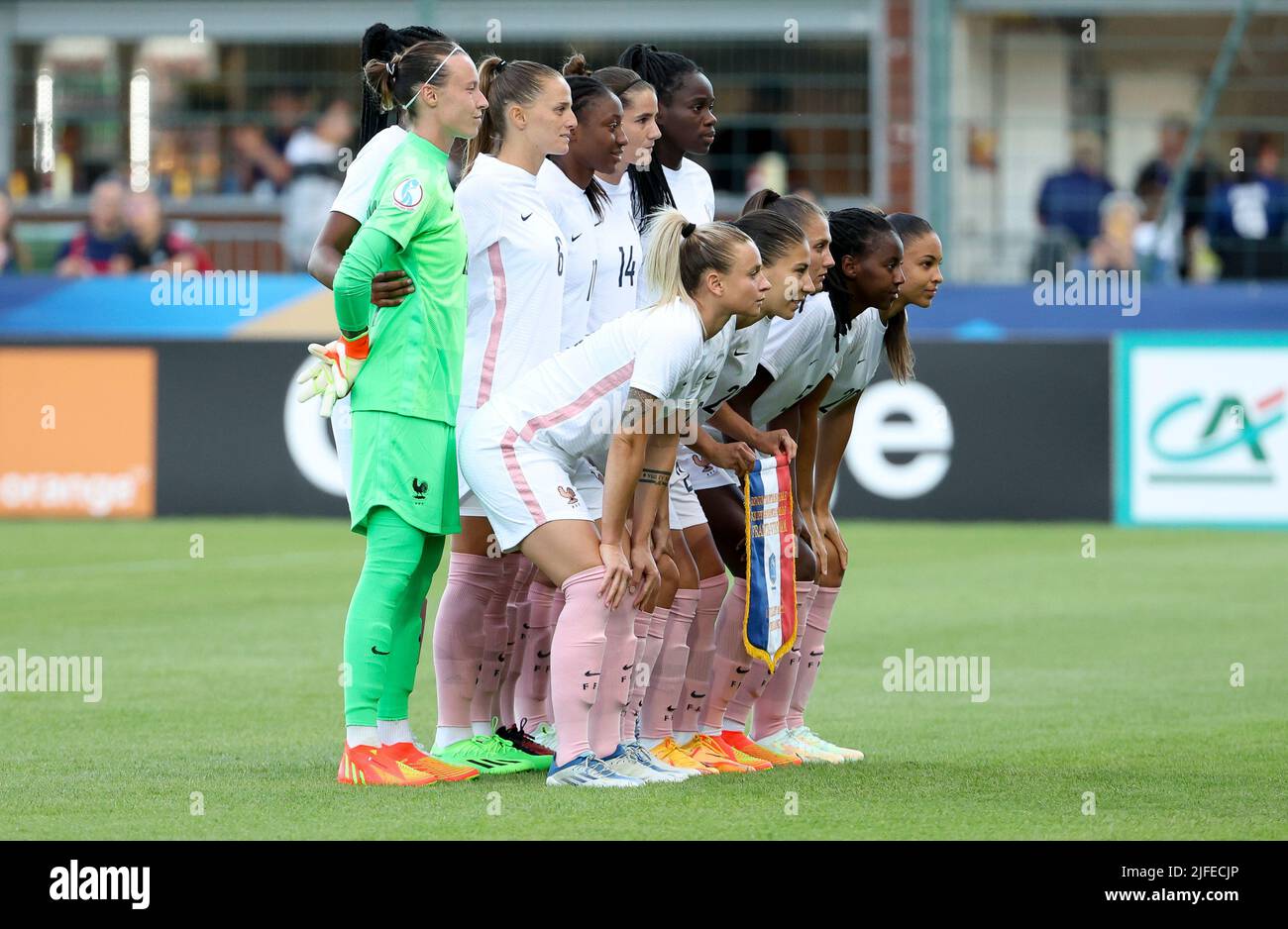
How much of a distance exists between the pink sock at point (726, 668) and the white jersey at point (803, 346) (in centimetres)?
72

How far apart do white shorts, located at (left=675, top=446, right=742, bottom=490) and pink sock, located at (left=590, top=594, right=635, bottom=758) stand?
0.80 m

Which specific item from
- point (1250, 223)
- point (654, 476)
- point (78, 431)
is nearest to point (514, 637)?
point (654, 476)

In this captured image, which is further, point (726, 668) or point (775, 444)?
point (726, 668)

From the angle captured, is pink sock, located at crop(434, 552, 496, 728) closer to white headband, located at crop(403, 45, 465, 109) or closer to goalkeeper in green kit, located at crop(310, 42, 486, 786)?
goalkeeper in green kit, located at crop(310, 42, 486, 786)

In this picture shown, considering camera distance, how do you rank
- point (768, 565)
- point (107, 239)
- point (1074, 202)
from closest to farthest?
1. point (768, 565)
2. point (107, 239)
3. point (1074, 202)

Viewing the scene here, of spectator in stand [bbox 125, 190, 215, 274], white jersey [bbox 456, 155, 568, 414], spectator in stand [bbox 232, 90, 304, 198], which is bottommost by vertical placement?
white jersey [bbox 456, 155, 568, 414]

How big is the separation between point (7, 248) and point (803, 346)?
13.3 metres

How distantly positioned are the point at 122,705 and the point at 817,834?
3.71 m

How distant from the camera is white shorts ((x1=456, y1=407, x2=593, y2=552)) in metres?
6.38

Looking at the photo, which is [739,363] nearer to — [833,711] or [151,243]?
[833,711]

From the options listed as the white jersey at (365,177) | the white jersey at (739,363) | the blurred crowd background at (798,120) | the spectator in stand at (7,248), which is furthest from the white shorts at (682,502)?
the spectator in stand at (7,248)

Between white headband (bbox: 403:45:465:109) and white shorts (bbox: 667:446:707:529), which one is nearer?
white headband (bbox: 403:45:465:109)

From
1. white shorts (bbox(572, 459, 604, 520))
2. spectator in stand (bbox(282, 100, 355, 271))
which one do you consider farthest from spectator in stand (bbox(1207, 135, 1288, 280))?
white shorts (bbox(572, 459, 604, 520))

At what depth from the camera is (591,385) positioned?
6441 mm
